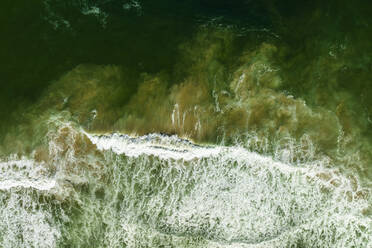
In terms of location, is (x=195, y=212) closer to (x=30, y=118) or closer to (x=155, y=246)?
(x=155, y=246)

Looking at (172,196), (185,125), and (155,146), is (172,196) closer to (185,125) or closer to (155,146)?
(155,146)

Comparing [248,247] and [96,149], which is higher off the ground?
[96,149]

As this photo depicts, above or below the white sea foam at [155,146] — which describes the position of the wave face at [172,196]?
below

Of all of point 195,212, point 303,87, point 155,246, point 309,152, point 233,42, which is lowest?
point 155,246

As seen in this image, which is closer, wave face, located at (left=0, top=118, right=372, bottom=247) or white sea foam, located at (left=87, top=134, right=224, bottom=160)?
white sea foam, located at (left=87, top=134, right=224, bottom=160)

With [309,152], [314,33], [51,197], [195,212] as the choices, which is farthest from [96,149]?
[314,33]
